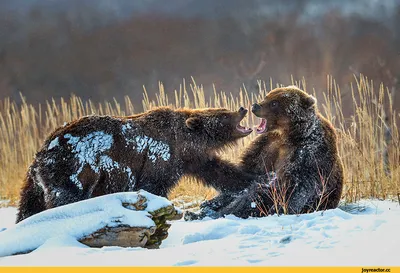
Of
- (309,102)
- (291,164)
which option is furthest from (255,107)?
(291,164)

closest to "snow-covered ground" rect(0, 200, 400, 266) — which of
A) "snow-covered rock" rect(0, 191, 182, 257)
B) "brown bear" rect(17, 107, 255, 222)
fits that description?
"snow-covered rock" rect(0, 191, 182, 257)

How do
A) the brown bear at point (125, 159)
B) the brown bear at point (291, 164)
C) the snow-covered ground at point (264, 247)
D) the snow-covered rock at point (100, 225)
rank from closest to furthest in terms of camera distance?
the snow-covered ground at point (264, 247)
the snow-covered rock at point (100, 225)
the brown bear at point (125, 159)
the brown bear at point (291, 164)

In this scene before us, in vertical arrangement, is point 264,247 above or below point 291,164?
below

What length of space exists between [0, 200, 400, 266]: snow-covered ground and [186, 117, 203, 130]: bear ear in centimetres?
142

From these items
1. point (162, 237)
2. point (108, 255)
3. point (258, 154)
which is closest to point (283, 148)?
point (258, 154)

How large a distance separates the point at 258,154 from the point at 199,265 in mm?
2700

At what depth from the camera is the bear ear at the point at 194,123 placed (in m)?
5.54

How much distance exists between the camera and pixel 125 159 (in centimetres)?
521

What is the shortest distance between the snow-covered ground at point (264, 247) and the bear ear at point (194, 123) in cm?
142

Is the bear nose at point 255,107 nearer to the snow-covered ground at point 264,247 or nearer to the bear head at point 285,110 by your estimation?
the bear head at point 285,110

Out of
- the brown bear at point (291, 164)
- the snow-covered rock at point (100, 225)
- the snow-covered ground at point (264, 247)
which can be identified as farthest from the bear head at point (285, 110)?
the snow-covered rock at point (100, 225)

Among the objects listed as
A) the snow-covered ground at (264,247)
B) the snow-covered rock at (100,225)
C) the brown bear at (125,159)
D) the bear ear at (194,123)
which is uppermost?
the bear ear at (194,123)

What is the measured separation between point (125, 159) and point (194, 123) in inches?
30.6

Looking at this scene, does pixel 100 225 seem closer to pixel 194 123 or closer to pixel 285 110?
pixel 194 123
